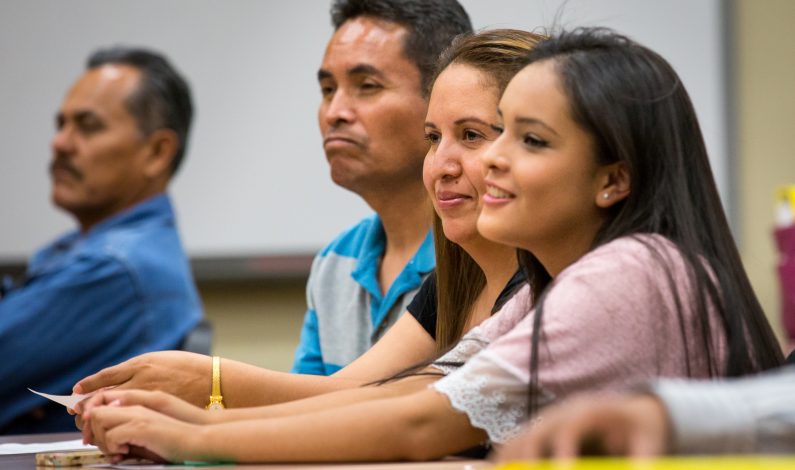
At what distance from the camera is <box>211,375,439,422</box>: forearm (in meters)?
1.42

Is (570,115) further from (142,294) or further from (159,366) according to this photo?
(142,294)

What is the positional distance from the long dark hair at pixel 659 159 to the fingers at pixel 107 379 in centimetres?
72

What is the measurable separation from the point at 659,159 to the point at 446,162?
545 mm

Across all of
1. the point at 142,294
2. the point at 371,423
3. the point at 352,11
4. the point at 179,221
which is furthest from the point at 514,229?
the point at 179,221

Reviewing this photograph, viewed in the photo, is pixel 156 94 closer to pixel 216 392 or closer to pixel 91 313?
pixel 91 313

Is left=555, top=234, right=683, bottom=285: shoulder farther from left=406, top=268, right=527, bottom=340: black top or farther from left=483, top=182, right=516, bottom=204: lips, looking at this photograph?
left=406, top=268, right=527, bottom=340: black top

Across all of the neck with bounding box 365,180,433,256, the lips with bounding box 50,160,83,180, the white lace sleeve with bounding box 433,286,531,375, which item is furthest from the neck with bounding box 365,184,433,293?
the lips with bounding box 50,160,83,180

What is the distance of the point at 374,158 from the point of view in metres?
2.33

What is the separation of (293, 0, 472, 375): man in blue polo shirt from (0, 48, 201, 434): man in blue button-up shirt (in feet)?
2.12

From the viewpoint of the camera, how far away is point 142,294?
288cm

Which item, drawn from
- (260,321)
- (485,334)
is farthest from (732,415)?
(260,321)


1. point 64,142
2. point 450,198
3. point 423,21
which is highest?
point 423,21

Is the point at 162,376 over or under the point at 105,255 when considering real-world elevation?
over

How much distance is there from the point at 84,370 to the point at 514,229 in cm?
170
